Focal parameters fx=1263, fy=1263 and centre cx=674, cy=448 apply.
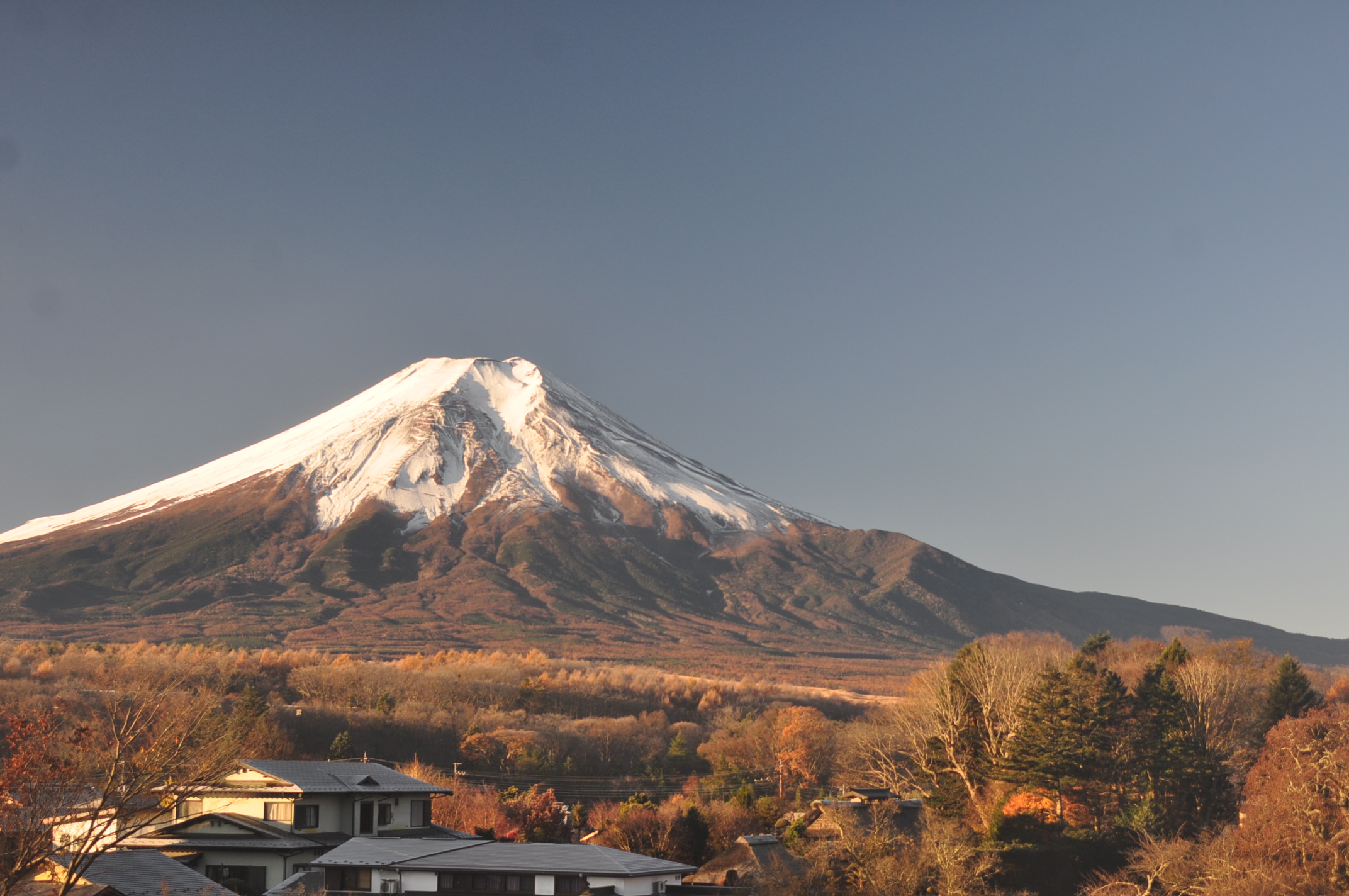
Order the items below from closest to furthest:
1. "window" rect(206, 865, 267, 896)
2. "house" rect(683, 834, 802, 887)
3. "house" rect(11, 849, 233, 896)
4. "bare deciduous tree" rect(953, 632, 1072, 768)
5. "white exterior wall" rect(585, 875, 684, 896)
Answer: "house" rect(11, 849, 233, 896), "white exterior wall" rect(585, 875, 684, 896), "window" rect(206, 865, 267, 896), "house" rect(683, 834, 802, 887), "bare deciduous tree" rect(953, 632, 1072, 768)

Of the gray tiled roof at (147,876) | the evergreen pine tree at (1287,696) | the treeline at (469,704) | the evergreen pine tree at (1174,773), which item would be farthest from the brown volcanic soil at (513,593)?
the gray tiled roof at (147,876)

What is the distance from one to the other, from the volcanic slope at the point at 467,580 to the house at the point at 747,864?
85566 millimetres

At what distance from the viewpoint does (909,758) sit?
2267 inches

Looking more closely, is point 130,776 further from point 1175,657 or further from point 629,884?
point 1175,657

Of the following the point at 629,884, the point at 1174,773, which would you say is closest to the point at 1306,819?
the point at 1174,773

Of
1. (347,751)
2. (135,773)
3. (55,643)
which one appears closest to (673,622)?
(55,643)

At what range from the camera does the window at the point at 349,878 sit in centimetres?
3130

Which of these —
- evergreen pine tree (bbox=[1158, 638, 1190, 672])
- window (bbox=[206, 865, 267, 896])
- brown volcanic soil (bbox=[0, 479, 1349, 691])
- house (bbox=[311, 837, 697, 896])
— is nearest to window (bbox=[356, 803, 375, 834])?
house (bbox=[311, 837, 697, 896])

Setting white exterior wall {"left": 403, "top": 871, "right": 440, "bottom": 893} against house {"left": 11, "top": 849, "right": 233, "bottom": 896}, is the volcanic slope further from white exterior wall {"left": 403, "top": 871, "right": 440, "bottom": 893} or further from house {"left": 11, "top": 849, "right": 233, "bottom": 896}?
house {"left": 11, "top": 849, "right": 233, "bottom": 896}

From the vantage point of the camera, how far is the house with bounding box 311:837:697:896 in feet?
100

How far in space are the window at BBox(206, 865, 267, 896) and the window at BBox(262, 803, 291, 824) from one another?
1948mm

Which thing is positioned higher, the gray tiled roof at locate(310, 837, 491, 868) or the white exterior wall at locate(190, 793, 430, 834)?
the white exterior wall at locate(190, 793, 430, 834)

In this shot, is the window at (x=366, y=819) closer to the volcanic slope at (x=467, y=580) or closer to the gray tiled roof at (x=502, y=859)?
the gray tiled roof at (x=502, y=859)

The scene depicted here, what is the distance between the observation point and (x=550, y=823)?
153 feet
